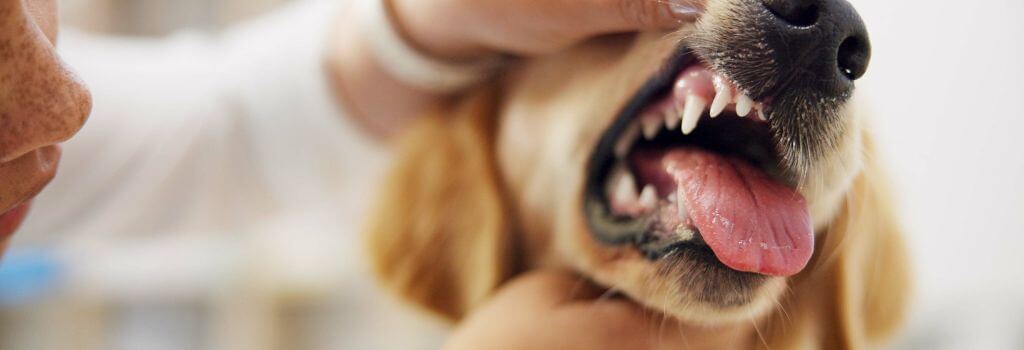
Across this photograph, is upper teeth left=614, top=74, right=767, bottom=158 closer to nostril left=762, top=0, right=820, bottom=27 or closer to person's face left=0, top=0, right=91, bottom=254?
nostril left=762, top=0, right=820, bottom=27

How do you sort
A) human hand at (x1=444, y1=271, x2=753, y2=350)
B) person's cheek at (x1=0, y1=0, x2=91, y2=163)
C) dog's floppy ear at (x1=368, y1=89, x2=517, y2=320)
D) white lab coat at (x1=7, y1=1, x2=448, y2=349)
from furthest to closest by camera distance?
1. white lab coat at (x1=7, y1=1, x2=448, y2=349)
2. dog's floppy ear at (x1=368, y1=89, x2=517, y2=320)
3. human hand at (x1=444, y1=271, x2=753, y2=350)
4. person's cheek at (x1=0, y1=0, x2=91, y2=163)

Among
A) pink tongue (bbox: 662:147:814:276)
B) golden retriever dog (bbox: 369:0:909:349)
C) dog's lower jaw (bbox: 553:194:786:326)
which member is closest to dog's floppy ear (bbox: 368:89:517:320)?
golden retriever dog (bbox: 369:0:909:349)

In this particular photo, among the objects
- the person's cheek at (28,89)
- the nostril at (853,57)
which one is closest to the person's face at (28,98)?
the person's cheek at (28,89)

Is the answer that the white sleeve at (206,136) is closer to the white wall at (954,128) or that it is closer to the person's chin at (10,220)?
the person's chin at (10,220)

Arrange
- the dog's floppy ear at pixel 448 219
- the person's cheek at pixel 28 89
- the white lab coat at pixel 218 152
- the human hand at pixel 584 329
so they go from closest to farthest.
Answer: the person's cheek at pixel 28 89, the human hand at pixel 584 329, the dog's floppy ear at pixel 448 219, the white lab coat at pixel 218 152

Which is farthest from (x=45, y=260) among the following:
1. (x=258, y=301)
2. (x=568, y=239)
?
(x=568, y=239)

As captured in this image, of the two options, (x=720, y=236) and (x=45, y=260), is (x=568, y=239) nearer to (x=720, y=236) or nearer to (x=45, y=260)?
(x=720, y=236)

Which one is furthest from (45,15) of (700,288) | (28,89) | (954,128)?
(954,128)
